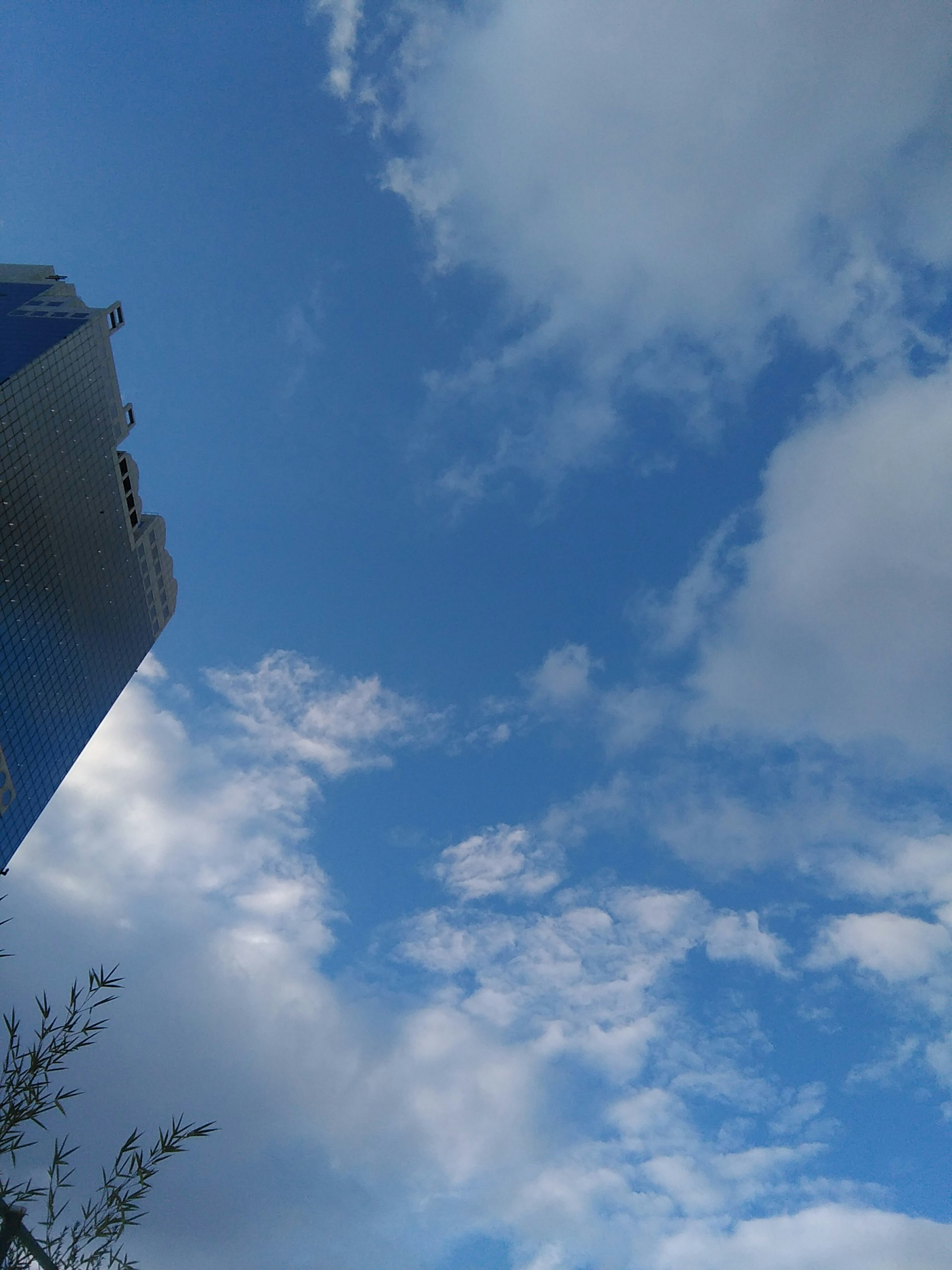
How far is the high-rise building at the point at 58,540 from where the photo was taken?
13012 cm

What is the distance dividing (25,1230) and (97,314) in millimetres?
177152

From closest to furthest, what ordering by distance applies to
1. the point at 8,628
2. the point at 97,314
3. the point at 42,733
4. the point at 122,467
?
the point at 8,628
the point at 42,733
the point at 97,314
the point at 122,467

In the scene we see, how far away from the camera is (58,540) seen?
14350 cm

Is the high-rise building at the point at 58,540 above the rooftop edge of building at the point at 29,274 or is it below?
below

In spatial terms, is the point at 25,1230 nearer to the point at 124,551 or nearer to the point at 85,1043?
the point at 85,1043

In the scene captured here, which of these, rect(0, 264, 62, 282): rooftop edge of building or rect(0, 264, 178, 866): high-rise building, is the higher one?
rect(0, 264, 62, 282): rooftop edge of building

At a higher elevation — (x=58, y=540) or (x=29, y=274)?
(x=29, y=274)

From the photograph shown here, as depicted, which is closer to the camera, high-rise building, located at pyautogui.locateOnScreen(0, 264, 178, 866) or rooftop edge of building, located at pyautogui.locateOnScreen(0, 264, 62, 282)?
high-rise building, located at pyautogui.locateOnScreen(0, 264, 178, 866)

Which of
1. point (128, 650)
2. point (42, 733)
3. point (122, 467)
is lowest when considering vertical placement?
point (42, 733)

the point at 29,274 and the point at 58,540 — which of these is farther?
the point at 29,274

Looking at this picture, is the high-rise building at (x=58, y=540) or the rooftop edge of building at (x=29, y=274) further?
the rooftop edge of building at (x=29, y=274)

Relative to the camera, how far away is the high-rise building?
130125 mm

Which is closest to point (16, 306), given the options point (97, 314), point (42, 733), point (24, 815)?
point (97, 314)

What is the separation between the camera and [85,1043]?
1738 cm
